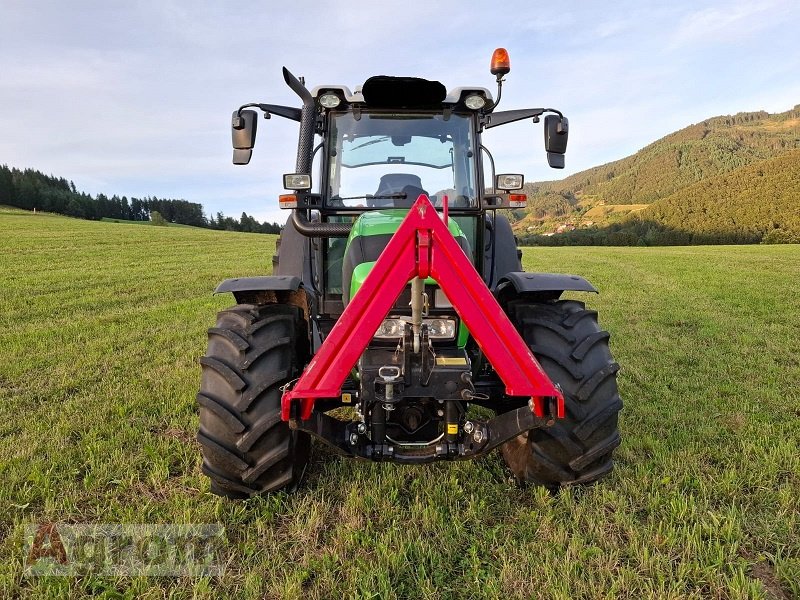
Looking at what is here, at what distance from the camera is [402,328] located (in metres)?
2.66

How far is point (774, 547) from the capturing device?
97.5 inches

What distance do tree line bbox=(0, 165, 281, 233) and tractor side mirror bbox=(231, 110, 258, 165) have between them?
63.3m

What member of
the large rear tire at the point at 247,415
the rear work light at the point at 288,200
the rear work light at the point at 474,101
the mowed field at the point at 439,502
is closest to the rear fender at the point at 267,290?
the large rear tire at the point at 247,415

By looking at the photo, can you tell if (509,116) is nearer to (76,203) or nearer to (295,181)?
(295,181)

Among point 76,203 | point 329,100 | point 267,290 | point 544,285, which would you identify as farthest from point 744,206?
point 76,203

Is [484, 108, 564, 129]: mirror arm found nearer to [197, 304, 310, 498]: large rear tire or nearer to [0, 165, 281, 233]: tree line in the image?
[197, 304, 310, 498]: large rear tire

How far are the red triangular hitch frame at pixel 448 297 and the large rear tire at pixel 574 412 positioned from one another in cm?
53

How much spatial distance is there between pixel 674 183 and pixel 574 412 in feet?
461

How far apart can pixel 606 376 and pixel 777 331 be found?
234 inches

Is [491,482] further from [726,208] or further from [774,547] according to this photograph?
[726,208]

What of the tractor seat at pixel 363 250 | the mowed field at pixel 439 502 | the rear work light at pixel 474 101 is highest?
the rear work light at pixel 474 101

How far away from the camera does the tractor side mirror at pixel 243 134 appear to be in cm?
339

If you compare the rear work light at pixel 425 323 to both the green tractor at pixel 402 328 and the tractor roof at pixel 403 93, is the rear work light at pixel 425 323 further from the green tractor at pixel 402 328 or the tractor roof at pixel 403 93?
the tractor roof at pixel 403 93

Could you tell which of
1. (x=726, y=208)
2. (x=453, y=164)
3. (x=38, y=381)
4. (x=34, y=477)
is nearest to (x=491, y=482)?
(x=453, y=164)
